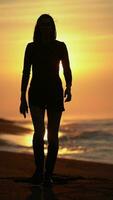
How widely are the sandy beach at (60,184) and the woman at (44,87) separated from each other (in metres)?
0.30

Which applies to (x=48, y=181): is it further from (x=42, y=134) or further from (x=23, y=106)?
(x=23, y=106)

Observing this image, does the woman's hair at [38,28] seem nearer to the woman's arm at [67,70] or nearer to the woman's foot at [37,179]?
the woman's arm at [67,70]

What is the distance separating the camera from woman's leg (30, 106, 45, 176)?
983 centimetres

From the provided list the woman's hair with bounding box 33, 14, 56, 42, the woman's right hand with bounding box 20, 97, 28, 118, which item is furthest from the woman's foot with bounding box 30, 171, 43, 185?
the woman's hair with bounding box 33, 14, 56, 42

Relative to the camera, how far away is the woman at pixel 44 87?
9.86 meters

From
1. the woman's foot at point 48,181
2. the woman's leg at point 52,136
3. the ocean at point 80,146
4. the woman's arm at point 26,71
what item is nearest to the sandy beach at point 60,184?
the woman's foot at point 48,181

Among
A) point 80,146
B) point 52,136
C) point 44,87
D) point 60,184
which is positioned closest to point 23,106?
point 44,87

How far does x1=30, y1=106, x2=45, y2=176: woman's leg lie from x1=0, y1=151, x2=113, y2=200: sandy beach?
0.27 metres

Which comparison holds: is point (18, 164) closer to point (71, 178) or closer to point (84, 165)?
point (84, 165)

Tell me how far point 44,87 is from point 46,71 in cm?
19

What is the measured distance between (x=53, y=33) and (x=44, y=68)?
0.42 meters

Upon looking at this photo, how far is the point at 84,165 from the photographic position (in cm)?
1346

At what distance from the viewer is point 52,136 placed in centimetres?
996

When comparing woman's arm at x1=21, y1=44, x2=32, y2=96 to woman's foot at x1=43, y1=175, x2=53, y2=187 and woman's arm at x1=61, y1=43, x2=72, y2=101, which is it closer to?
woman's arm at x1=61, y1=43, x2=72, y2=101
